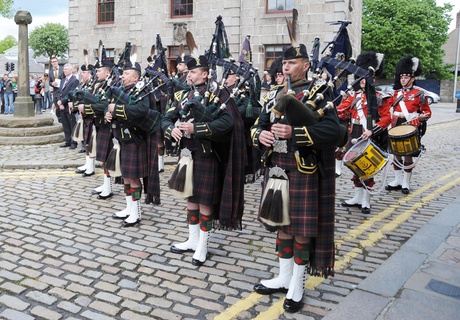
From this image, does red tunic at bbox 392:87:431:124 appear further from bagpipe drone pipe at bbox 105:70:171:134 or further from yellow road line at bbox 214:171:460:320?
bagpipe drone pipe at bbox 105:70:171:134

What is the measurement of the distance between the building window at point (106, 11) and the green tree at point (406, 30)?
27560 millimetres

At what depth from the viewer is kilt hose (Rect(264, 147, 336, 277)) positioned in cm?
348

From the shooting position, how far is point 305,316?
11.4 ft

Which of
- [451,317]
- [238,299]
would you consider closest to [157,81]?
[238,299]

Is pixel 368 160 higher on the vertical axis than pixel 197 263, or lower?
higher

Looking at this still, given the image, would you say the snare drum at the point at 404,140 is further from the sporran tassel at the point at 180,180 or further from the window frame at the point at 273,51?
the window frame at the point at 273,51

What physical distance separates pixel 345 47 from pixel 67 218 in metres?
4.01

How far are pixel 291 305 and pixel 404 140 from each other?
413 cm

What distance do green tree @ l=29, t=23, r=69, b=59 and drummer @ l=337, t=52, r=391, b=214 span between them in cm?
6102

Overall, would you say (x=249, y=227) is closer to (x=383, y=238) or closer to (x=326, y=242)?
(x=383, y=238)

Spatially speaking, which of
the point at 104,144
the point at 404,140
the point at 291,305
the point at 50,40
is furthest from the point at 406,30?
the point at 50,40

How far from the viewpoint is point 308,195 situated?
11.4 ft

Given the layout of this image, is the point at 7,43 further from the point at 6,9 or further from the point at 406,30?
the point at 406,30

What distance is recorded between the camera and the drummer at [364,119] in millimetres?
5992
